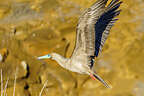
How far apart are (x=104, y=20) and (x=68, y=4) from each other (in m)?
3.59

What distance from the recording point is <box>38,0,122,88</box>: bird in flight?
11.0 feet

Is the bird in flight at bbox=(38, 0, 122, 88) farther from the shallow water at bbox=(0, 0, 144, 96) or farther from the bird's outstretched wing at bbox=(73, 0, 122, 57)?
the shallow water at bbox=(0, 0, 144, 96)

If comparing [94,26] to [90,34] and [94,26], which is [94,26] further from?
[90,34]

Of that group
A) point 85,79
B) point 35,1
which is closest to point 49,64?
point 85,79

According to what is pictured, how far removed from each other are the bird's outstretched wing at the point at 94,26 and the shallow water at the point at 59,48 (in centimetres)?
188

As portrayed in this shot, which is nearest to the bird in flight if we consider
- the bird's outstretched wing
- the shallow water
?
the bird's outstretched wing

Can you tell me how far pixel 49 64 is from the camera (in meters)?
5.88

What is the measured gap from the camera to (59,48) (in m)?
6.11

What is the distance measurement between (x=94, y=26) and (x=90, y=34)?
14 cm

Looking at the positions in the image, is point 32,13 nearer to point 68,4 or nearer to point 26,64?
point 68,4

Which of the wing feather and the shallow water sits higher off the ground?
the wing feather

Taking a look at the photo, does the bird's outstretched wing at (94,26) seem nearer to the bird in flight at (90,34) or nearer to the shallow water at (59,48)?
the bird in flight at (90,34)

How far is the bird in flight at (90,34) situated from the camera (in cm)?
336

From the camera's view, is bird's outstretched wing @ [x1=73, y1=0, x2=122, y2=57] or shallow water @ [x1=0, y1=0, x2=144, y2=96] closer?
bird's outstretched wing @ [x1=73, y1=0, x2=122, y2=57]
